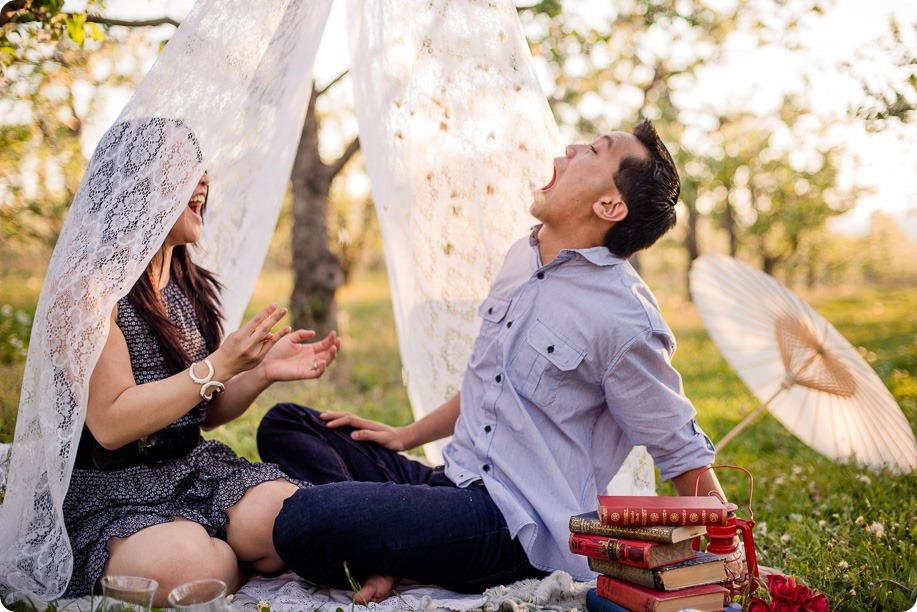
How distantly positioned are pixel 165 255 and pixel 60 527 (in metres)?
0.96

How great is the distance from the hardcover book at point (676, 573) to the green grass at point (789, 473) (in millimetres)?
575

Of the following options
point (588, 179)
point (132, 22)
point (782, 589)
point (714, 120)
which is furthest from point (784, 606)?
point (714, 120)

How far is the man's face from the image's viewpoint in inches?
105

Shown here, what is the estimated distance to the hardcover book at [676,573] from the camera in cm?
216

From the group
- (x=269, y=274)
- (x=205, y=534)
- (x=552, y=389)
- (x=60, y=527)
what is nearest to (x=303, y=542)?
(x=205, y=534)

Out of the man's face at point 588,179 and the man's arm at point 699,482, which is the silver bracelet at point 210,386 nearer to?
the man's face at point 588,179

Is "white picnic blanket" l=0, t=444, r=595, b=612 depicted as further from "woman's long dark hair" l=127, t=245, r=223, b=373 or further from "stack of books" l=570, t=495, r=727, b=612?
"woman's long dark hair" l=127, t=245, r=223, b=373

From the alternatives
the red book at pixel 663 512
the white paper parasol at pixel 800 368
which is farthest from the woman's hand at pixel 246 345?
the white paper parasol at pixel 800 368

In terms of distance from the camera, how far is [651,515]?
7.19 ft

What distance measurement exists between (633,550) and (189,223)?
5.92 feet

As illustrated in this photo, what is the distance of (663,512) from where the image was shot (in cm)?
219

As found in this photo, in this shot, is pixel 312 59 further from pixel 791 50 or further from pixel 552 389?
pixel 791 50

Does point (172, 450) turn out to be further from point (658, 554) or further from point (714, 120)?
point (714, 120)

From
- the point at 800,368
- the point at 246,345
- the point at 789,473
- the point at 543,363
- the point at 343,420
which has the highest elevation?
the point at 246,345
